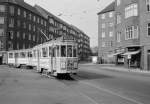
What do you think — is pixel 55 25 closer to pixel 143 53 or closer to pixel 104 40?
pixel 104 40

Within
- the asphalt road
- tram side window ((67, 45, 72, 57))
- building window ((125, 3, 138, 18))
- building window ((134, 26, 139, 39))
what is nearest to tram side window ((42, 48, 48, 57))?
tram side window ((67, 45, 72, 57))

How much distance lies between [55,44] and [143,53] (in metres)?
17.6

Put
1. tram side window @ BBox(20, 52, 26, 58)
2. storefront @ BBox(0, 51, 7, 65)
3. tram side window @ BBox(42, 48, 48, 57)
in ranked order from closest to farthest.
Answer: tram side window @ BBox(42, 48, 48, 57) → tram side window @ BBox(20, 52, 26, 58) → storefront @ BBox(0, 51, 7, 65)

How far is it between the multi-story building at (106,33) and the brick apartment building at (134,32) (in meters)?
27.4

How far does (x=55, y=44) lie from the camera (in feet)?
63.7

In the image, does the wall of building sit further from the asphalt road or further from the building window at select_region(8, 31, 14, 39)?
the asphalt road

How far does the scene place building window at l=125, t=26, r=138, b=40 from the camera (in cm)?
3541

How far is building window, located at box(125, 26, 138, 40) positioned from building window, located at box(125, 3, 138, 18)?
2.23m

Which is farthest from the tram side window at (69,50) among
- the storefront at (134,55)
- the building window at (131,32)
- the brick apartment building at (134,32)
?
the building window at (131,32)

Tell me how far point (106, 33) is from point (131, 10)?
36.0m

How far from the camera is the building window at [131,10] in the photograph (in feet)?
119

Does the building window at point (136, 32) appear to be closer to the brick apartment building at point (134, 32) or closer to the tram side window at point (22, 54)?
the brick apartment building at point (134, 32)

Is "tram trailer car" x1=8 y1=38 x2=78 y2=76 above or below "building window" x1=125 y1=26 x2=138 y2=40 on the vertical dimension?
below

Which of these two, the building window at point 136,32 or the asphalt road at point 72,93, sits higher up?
the building window at point 136,32
